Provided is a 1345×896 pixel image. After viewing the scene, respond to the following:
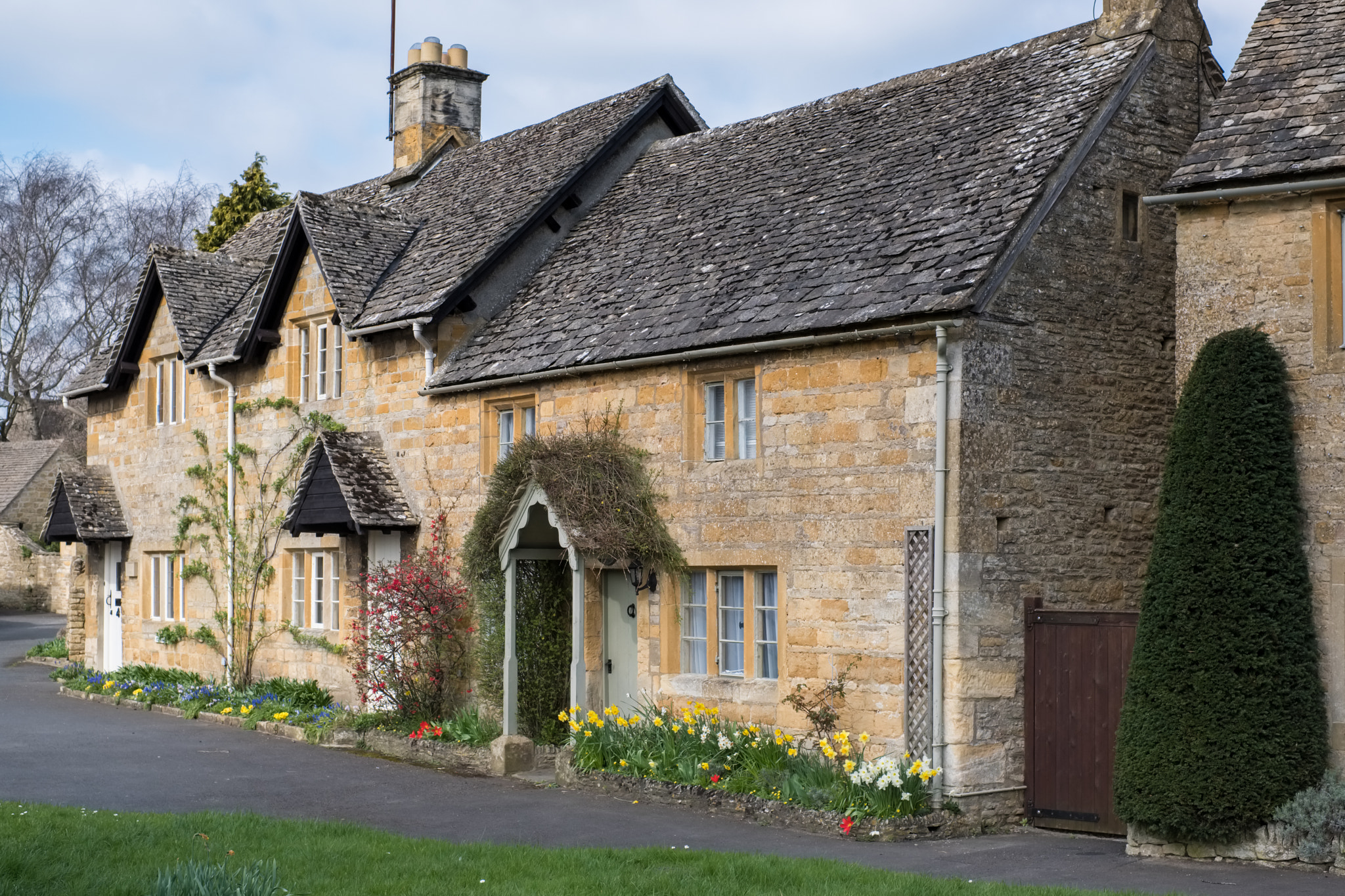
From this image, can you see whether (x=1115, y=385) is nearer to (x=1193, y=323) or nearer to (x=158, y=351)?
(x=1193, y=323)

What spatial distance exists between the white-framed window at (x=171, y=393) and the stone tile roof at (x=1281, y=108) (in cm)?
1789

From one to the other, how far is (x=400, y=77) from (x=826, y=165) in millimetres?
12744

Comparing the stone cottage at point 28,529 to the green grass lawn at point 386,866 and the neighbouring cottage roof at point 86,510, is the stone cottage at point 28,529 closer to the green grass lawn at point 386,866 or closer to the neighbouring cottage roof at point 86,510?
the neighbouring cottage roof at point 86,510

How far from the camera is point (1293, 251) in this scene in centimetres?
1240

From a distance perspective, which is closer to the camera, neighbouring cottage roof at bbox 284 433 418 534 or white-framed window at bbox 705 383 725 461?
white-framed window at bbox 705 383 725 461

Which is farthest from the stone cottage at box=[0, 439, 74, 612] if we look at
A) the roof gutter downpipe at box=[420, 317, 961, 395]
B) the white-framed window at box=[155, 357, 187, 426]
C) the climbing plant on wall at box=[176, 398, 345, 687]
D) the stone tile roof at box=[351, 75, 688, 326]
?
the roof gutter downpipe at box=[420, 317, 961, 395]

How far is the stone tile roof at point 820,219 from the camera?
14.6 m

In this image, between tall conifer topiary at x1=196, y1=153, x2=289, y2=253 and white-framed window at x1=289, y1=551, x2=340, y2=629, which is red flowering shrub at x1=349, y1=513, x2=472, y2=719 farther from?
tall conifer topiary at x1=196, y1=153, x2=289, y2=253

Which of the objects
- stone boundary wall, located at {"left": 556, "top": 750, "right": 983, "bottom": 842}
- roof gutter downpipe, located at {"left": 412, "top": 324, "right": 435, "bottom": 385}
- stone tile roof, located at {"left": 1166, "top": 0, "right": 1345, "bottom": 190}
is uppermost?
stone tile roof, located at {"left": 1166, "top": 0, "right": 1345, "bottom": 190}

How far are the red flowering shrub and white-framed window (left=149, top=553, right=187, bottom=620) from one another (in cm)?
757

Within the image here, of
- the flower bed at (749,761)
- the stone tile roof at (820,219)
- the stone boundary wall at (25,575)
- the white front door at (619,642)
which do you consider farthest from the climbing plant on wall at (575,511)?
the stone boundary wall at (25,575)

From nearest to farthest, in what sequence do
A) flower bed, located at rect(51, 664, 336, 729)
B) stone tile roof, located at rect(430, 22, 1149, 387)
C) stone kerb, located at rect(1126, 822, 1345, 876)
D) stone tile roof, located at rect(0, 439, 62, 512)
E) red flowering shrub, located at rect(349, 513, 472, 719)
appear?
stone kerb, located at rect(1126, 822, 1345, 876)
stone tile roof, located at rect(430, 22, 1149, 387)
red flowering shrub, located at rect(349, 513, 472, 719)
flower bed, located at rect(51, 664, 336, 729)
stone tile roof, located at rect(0, 439, 62, 512)

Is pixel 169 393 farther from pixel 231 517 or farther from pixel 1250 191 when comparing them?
pixel 1250 191

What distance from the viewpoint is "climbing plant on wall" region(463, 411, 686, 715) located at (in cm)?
1609
